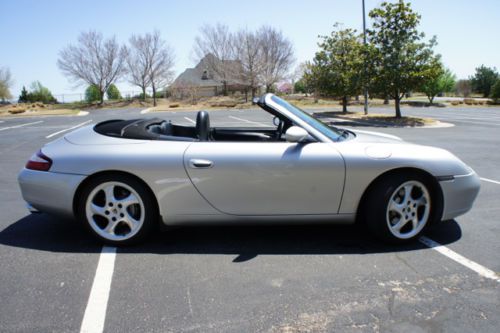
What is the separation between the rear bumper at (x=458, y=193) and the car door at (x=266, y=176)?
0.95 meters

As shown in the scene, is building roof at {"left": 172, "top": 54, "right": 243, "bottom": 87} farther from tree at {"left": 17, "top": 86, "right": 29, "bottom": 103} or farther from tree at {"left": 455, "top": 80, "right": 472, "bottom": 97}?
tree at {"left": 455, "top": 80, "right": 472, "bottom": 97}

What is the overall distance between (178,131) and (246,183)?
67.5 inches

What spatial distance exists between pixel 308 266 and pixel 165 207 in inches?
50.3

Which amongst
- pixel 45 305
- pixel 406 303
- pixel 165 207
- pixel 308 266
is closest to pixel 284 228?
pixel 308 266

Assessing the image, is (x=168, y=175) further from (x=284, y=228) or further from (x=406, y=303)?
(x=406, y=303)

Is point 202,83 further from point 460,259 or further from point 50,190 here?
point 460,259

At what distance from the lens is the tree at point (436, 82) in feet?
61.7

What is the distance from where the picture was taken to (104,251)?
346 cm

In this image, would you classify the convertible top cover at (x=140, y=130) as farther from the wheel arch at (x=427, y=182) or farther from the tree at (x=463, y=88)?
the tree at (x=463, y=88)

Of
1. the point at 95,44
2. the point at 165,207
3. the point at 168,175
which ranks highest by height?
the point at 95,44

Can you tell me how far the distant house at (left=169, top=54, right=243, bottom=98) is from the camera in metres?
52.3

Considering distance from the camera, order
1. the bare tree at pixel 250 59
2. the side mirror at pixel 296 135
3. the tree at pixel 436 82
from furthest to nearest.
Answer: the bare tree at pixel 250 59 → the tree at pixel 436 82 → the side mirror at pixel 296 135

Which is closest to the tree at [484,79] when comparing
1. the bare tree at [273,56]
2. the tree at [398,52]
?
the bare tree at [273,56]

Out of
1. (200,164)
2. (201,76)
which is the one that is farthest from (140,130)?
(201,76)
